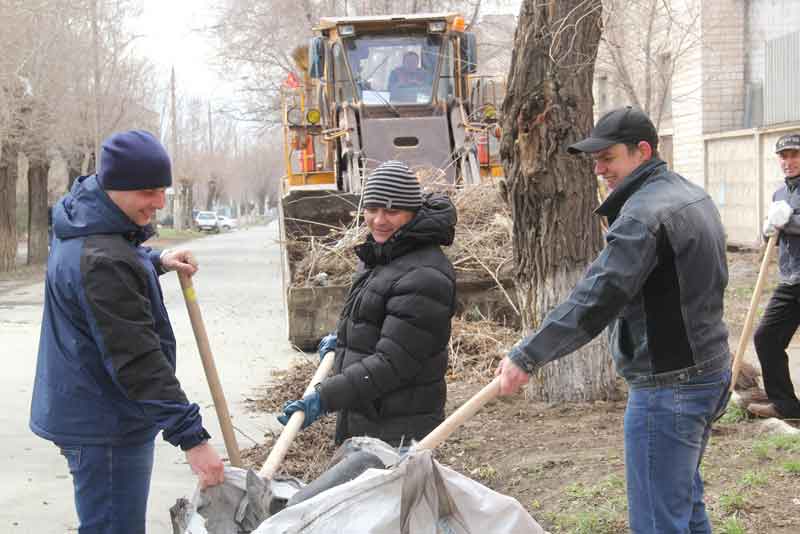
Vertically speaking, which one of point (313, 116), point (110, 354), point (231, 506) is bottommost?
point (231, 506)

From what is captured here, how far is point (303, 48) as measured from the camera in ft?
50.8

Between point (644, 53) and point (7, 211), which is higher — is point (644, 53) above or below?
above

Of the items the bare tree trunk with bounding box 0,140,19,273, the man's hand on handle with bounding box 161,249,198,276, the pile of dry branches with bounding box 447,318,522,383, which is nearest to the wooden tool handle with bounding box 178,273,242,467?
the man's hand on handle with bounding box 161,249,198,276

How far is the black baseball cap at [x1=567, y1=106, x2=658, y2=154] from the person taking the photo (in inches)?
121

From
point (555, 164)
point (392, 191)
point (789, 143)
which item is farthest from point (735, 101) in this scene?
point (392, 191)

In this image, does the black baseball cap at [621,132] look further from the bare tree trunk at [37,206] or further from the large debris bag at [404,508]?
the bare tree trunk at [37,206]

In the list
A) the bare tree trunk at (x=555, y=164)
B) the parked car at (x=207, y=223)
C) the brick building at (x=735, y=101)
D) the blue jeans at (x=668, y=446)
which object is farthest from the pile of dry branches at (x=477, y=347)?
the parked car at (x=207, y=223)

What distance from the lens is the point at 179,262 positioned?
351 centimetres

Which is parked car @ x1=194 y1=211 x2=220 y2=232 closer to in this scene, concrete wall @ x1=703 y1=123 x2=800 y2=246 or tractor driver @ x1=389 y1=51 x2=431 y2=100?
concrete wall @ x1=703 y1=123 x2=800 y2=246

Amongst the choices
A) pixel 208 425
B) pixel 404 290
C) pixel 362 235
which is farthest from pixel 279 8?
pixel 404 290

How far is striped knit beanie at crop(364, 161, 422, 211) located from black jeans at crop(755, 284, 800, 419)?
3368mm

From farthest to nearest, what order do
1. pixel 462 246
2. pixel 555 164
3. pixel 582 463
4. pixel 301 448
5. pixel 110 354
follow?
pixel 462 246, pixel 555 164, pixel 301 448, pixel 582 463, pixel 110 354

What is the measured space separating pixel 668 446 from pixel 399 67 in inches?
385

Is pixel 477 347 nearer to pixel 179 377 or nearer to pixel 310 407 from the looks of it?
pixel 179 377
